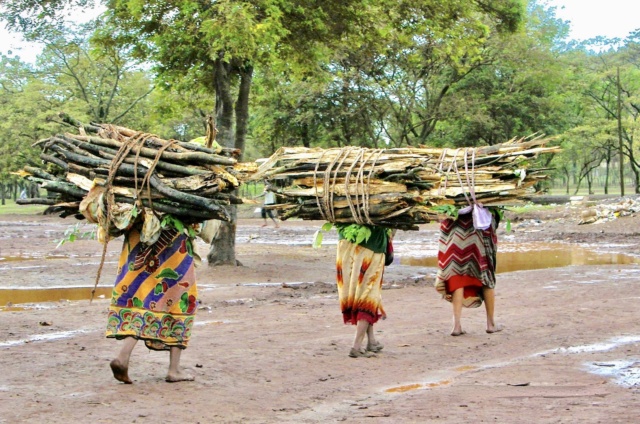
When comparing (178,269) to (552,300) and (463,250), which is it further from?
(552,300)

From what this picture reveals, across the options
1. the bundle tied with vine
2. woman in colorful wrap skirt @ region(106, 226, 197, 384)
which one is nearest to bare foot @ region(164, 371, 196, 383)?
woman in colorful wrap skirt @ region(106, 226, 197, 384)

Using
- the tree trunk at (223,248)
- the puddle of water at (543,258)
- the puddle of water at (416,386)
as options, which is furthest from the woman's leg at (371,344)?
the puddle of water at (543,258)

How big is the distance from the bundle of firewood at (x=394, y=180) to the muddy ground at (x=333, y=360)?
1.31m

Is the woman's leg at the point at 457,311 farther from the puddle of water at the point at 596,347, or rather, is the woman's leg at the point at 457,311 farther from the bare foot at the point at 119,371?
the bare foot at the point at 119,371

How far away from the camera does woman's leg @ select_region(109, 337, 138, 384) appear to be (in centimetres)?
564

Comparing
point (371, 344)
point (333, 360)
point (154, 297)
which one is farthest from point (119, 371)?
point (371, 344)

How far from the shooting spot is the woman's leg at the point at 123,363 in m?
5.64

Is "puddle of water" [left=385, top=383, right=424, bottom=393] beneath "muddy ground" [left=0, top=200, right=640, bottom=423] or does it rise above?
beneath

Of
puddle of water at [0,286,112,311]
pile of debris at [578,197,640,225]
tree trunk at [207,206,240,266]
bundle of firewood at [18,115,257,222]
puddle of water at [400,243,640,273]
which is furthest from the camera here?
pile of debris at [578,197,640,225]

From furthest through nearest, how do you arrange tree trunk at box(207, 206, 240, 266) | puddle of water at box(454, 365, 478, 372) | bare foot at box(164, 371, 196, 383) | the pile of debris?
the pile of debris → tree trunk at box(207, 206, 240, 266) → puddle of water at box(454, 365, 478, 372) → bare foot at box(164, 371, 196, 383)

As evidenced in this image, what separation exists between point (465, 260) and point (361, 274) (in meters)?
1.54

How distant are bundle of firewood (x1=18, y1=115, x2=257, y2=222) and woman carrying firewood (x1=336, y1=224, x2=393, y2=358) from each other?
1.24 meters

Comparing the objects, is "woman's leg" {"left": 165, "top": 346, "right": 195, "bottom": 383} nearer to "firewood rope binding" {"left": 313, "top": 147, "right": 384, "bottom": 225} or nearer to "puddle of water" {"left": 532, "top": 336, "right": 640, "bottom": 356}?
"firewood rope binding" {"left": 313, "top": 147, "right": 384, "bottom": 225}

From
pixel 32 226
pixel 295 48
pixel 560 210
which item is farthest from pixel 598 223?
pixel 32 226
